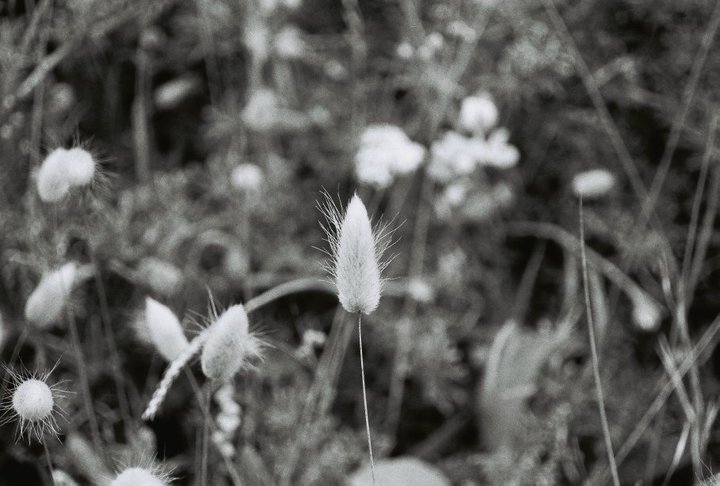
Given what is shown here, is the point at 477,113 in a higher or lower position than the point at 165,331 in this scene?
higher

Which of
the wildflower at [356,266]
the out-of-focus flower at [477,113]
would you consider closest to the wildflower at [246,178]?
the out-of-focus flower at [477,113]

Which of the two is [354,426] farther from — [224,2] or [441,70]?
[224,2]

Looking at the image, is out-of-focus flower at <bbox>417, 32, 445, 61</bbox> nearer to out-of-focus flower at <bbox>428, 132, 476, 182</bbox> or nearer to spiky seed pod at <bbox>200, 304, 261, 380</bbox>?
out-of-focus flower at <bbox>428, 132, 476, 182</bbox>

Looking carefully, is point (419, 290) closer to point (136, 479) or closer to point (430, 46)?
point (430, 46)

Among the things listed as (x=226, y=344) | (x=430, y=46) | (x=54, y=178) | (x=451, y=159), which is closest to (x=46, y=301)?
(x=54, y=178)

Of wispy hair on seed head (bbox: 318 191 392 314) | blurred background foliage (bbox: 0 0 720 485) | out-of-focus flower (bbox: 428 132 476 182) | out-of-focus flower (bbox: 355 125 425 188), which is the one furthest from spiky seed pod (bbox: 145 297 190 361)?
out-of-focus flower (bbox: 428 132 476 182)

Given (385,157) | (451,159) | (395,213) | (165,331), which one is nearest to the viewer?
(165,331)
